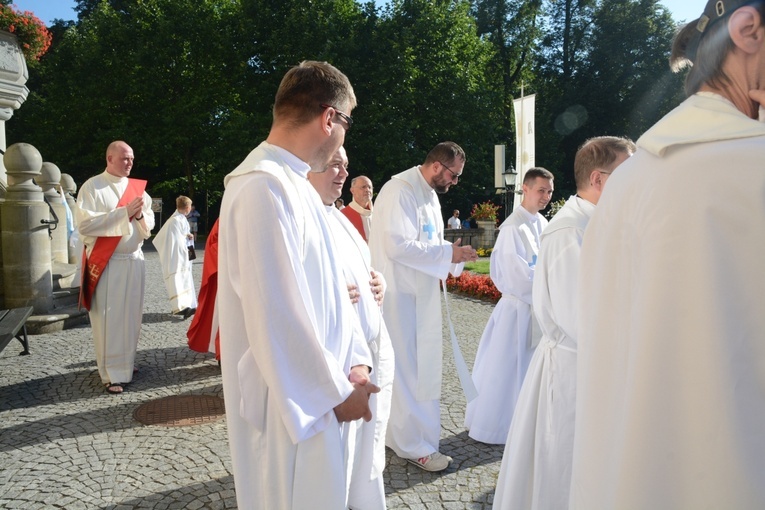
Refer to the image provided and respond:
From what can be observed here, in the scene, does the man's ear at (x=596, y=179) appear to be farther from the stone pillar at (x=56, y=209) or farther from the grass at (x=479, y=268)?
the grass at (x=479, y=268)

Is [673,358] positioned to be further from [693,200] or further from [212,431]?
[212,431]

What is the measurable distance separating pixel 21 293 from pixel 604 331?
8913 mm

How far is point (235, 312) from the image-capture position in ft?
6.98

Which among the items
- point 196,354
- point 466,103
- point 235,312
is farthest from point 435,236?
point 466,103

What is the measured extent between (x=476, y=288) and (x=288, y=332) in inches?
441

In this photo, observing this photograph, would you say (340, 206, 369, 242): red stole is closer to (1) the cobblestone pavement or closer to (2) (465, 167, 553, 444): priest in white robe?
(2) (465, 167, 553, 444): priest in white robe

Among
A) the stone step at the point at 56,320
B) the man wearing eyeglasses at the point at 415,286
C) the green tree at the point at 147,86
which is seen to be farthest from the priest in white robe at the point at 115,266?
the green tree at the point at 147,86

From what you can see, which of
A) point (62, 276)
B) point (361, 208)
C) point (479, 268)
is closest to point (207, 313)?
point (361, 208)

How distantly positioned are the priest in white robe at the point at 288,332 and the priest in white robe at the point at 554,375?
1.17m

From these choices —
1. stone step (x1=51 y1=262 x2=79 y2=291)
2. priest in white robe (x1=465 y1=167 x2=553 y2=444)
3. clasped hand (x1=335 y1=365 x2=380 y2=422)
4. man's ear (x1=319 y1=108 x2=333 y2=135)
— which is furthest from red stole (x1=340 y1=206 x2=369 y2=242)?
stone step (x1=51 y1=262 x2=79 y2=291)

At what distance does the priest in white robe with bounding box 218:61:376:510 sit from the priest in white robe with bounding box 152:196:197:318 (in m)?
8.03

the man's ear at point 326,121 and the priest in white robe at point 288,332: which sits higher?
the man's ear at point 326,121

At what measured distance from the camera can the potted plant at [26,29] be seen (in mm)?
8898

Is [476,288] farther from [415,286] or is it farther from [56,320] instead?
[415,286]
